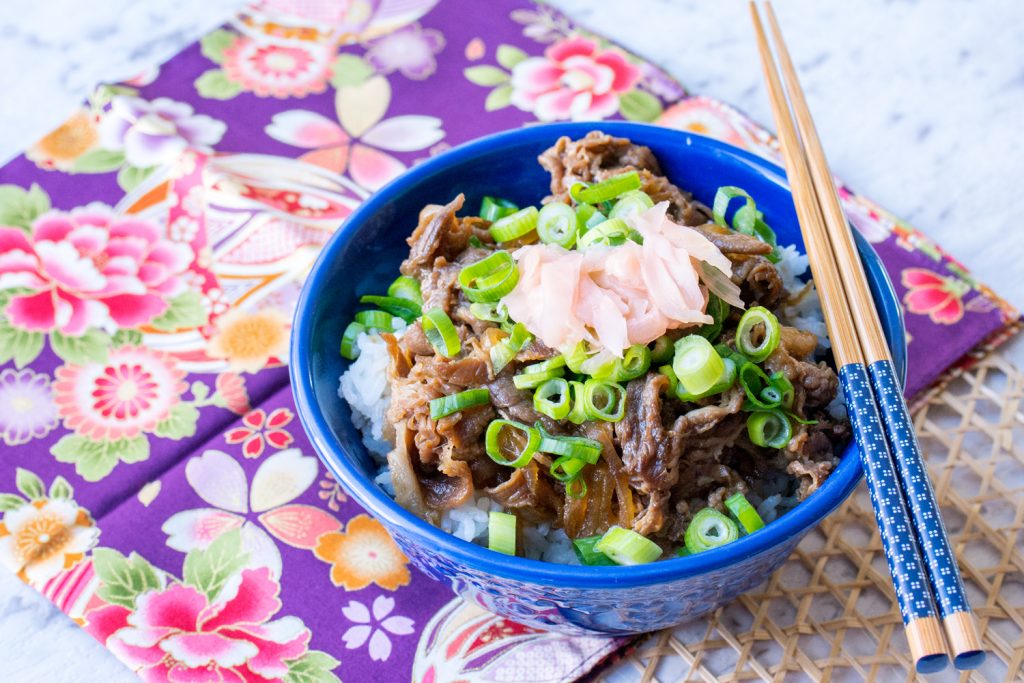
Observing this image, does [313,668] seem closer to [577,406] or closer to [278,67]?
[577,406]

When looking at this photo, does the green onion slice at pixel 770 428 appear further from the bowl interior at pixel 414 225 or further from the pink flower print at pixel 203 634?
the pink flower print at pixel 203 634

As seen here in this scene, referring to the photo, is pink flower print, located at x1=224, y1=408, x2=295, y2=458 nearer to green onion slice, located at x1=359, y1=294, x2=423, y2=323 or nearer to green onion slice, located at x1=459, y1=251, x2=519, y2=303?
green onion slice, located at x1=359, y1=294, x2=423, y2=323

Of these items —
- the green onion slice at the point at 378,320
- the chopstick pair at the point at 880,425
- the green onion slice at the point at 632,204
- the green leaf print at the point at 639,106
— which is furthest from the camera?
the green leaf print at the point at 639,106

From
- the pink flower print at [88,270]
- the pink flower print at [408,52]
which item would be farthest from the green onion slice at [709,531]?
the pink flower print at [408,52]

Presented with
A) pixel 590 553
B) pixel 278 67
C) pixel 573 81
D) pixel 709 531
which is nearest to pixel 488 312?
pixel 590 553

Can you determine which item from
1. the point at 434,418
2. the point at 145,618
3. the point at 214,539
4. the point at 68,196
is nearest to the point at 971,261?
the point at 434,418

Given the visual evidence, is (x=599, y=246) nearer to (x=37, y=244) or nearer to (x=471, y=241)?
(x=471, y=241)
